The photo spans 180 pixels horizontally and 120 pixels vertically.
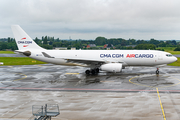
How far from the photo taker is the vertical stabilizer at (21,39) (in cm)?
3822

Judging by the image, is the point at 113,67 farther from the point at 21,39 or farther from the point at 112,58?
the point at 21,39

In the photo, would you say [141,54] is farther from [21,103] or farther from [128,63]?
[21,103]

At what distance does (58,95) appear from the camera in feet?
70.8

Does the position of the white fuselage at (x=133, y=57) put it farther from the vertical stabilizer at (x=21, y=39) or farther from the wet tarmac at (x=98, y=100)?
the wet tarmac at (x=98, y=100)

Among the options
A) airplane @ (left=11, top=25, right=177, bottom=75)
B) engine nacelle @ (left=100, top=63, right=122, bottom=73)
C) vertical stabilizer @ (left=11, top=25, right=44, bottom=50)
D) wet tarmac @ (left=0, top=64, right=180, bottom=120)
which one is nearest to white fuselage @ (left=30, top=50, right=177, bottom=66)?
airplane @ (left=11, top=25, right=177, bottom=75)

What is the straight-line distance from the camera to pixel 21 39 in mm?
38781

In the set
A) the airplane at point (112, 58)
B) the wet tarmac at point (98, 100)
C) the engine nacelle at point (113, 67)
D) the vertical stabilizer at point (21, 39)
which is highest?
the vertical stabilizer at point (21, 39)

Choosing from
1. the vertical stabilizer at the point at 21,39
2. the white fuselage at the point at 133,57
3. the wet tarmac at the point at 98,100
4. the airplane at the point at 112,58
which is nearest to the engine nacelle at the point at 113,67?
the airplane at the point at 112,58

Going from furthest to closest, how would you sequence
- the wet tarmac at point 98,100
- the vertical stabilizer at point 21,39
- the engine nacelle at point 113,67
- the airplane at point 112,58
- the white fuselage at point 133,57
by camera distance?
the vertical stabilizer at point 21,39, the white fuselage at point 133,57, the airplane at point 112,58, the engine nacelle at point 113,67, the wet tarmac at point 98,100

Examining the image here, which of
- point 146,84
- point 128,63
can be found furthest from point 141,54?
point 146,84

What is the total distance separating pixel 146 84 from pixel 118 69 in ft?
19.5

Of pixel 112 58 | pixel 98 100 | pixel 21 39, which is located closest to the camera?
pixel 98 100

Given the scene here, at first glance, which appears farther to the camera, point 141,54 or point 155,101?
point 141,54

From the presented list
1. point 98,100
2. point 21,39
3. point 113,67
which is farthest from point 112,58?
point 21,39
